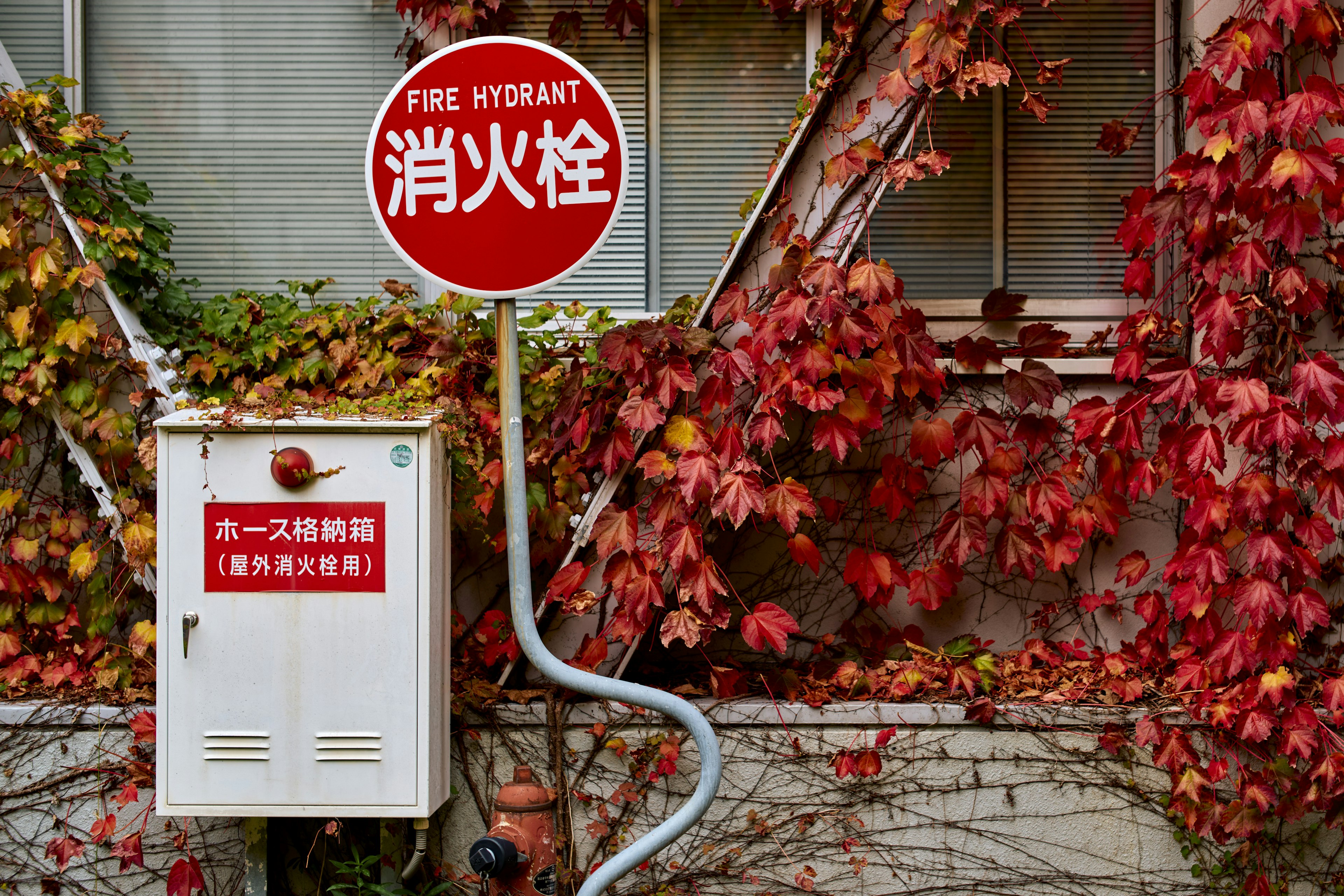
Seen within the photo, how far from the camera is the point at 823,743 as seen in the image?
10.8ft

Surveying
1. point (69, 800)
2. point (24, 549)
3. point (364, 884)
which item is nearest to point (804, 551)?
point (364, 884)

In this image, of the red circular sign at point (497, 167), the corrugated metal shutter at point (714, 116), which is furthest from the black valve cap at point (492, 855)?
the corrugated metal shutter at point (714, 116)

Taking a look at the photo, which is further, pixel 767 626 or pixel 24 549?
pixel 24 549

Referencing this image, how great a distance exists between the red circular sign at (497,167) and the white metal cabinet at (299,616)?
61cm

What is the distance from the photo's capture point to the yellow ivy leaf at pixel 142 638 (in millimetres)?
3320

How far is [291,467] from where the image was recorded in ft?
9.00

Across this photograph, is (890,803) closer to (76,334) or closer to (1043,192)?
(1043,192)

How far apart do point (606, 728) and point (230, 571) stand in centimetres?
130

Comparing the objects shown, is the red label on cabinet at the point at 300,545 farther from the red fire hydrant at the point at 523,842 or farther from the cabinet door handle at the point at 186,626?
the red fire hydrant at the point at 523,842

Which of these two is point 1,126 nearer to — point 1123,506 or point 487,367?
point 487,367

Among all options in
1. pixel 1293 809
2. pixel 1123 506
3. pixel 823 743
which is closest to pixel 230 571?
pixel 823 743

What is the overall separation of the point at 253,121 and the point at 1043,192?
3.23 metres

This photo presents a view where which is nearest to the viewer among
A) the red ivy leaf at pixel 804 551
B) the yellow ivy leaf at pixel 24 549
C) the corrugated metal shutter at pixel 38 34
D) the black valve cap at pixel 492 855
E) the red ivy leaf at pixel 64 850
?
the black valve cap at pixel 492 855

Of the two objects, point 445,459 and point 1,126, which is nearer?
point 445,459
